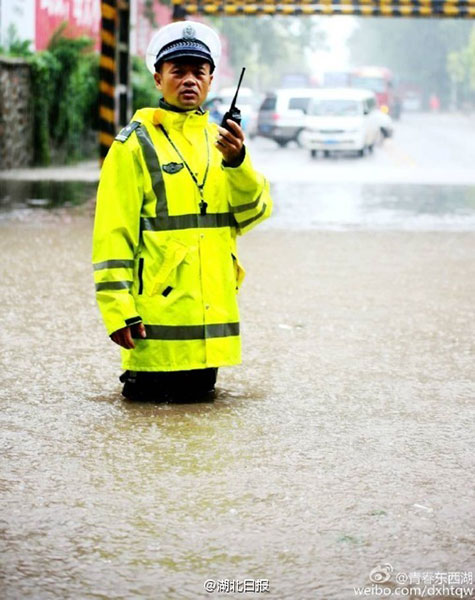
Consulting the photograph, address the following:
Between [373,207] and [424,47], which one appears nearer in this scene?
[373,207]

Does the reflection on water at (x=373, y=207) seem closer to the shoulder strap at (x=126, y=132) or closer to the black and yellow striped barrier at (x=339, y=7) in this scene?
the black and yellow striped barrier at (x=339, y=7)

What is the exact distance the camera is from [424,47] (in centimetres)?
12275

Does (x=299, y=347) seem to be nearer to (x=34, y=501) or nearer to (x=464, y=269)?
(x=34, y=501)

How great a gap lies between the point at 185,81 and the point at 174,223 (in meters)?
0.58

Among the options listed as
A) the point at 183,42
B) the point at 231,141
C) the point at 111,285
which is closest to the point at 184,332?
the point at 111,285

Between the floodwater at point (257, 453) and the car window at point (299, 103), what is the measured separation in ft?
92.8

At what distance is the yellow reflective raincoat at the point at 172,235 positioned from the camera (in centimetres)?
562

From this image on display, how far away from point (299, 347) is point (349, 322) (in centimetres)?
88

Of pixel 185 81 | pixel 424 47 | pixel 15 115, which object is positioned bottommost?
pixel 424 47

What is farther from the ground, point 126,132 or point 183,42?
point 183,42

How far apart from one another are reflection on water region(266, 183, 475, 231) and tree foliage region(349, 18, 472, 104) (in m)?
98.0

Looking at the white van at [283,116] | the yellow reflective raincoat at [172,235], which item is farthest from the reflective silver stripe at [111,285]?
the white van at [283,116]

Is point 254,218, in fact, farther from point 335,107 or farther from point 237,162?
point 335,107

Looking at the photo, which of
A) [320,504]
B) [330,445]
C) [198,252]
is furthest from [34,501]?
[198,252]
